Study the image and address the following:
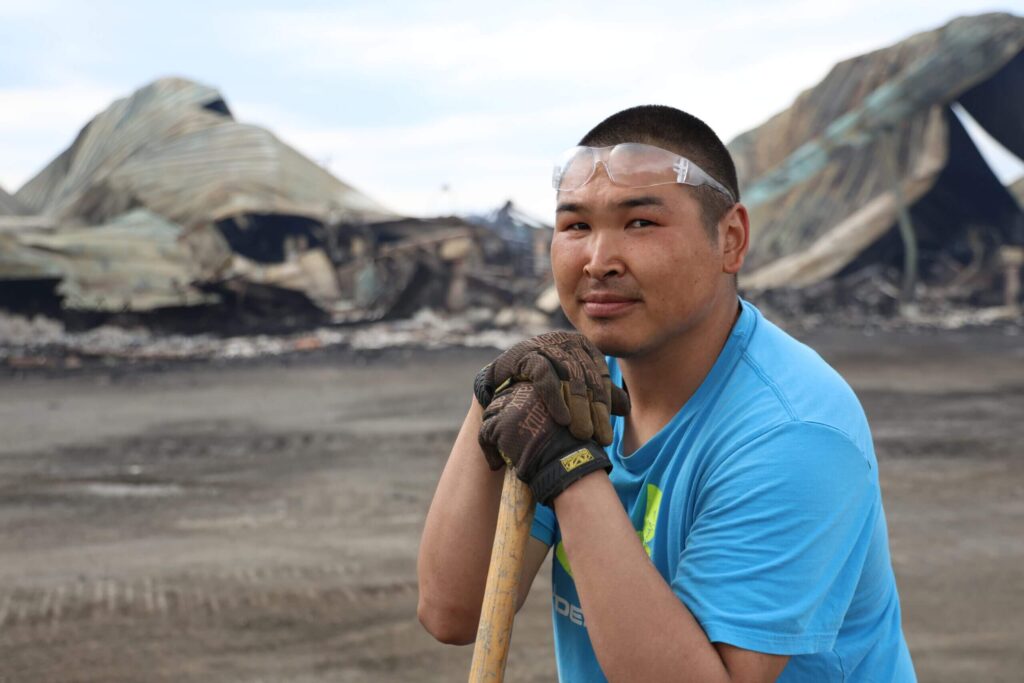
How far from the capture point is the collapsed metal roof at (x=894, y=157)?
19859mm

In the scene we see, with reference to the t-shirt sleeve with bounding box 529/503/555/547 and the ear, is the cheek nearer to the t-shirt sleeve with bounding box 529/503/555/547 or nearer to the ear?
the ear

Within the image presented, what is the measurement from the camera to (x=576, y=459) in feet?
5.38

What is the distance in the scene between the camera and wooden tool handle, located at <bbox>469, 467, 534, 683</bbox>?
1804 mm

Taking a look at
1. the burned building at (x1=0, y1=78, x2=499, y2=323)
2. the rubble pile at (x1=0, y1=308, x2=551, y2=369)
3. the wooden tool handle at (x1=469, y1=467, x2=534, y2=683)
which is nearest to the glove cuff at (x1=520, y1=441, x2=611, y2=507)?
the wooden tool handle at (x1=469, y1=467, x2=534, y2=683)

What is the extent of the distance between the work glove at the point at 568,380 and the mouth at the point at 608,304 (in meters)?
0.06

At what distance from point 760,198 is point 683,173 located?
19328 millimetres

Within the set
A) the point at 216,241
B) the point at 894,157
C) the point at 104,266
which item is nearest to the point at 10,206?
the point at 104,266

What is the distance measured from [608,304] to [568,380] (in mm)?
181

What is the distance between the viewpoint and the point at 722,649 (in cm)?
149

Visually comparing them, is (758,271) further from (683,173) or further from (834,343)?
(683,173)

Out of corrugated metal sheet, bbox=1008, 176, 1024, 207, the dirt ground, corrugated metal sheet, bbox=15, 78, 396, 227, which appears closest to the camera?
the dirt ground

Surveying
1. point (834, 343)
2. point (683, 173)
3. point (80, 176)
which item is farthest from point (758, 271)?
point (683, 173)

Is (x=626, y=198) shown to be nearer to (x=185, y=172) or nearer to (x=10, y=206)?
(x=185, y=172)

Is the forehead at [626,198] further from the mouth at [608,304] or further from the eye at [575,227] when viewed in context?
the mouth at [608,304]
